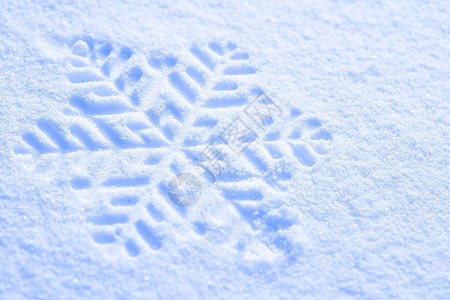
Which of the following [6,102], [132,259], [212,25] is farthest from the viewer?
[212,25]

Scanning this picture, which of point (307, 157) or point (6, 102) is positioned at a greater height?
point (307, 157)

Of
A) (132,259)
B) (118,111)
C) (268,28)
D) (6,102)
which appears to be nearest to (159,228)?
(132,259)

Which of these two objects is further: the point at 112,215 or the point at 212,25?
the point at 212,25

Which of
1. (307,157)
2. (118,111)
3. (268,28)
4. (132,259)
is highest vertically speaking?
(268,28)

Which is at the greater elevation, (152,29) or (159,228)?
(152,29)

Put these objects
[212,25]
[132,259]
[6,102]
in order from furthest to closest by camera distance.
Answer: [212,25]
[6,102]
[132,259]

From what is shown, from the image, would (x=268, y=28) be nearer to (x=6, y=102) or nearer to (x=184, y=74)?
(x=184, y=74)

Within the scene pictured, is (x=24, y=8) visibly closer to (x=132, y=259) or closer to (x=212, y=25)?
A: (x=212, y=25)
